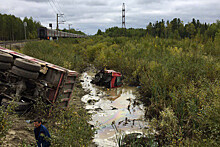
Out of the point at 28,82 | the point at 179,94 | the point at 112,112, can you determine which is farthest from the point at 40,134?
the point at 179,94

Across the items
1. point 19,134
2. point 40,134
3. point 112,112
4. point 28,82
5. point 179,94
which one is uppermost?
point 28,82

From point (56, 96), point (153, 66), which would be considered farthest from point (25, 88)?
point (153, 66)

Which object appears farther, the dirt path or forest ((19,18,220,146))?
forest ((19,18,220,146))

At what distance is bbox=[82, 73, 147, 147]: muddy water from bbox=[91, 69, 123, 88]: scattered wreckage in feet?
0.94

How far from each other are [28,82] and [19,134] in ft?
5.33

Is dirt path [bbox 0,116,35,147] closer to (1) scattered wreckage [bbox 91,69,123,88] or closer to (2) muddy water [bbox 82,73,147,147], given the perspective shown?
(2) muddy water [bbox 82,73,147,147]

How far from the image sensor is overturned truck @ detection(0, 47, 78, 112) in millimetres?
4824

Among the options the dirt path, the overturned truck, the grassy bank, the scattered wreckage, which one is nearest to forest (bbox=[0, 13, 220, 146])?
the grassy bank

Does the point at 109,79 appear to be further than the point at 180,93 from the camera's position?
Yes

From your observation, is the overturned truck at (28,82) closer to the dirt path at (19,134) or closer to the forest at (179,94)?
the dirt path at (19,134)

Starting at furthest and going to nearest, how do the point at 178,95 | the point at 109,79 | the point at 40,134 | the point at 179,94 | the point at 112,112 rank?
the point at 109,79, the point at 112,112, the point at 178,95, the point at 179,94, the point at 40,134

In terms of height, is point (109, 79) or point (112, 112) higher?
point (109, 79)

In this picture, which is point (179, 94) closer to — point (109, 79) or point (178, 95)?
point (178, 95)

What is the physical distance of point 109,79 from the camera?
9.04 m
